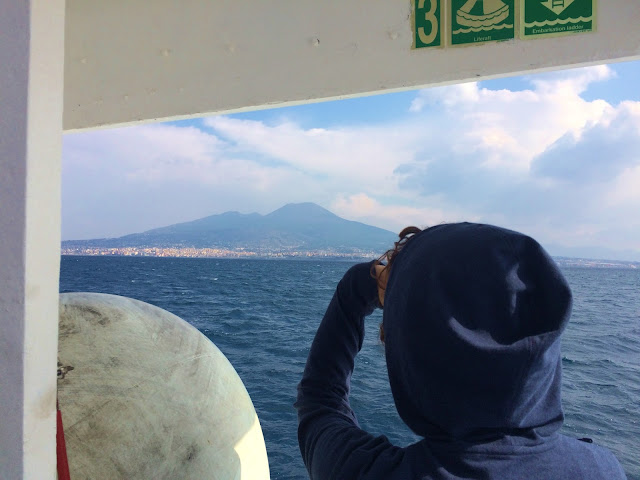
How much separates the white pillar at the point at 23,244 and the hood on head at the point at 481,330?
783mm

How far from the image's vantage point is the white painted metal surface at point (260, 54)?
6.78 ft

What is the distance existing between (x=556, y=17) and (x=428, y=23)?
0.54 m

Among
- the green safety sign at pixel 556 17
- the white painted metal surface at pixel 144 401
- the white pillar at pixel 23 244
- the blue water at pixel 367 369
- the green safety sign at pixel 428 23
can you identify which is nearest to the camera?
the white pillar at pixel 23 244

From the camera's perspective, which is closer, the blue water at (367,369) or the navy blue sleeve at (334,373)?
the navy blue sleeve at (334,373)

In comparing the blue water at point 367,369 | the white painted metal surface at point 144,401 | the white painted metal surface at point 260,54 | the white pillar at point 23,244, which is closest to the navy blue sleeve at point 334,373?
the blue water at point 367,369

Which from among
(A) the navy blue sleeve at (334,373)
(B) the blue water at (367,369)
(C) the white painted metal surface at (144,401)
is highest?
(A) the navy blue sleeve at (334,373)

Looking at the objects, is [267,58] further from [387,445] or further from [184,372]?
[387,445]

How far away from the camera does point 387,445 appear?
2.44 feet

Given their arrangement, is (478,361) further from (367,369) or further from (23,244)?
(367,369)

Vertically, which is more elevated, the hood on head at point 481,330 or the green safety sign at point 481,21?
the green safety sign at point 481,21

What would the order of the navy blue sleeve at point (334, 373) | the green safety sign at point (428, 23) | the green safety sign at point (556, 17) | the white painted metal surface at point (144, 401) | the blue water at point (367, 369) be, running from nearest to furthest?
the navy blue sleeve at point (334, 373)
the white painted metal surface at point (144, 401)
the green safety sign at point (556, 17)
the green safety sign at point (428, 23)
the blue water at point (367, 369)

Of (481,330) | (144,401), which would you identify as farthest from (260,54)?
(481,330)

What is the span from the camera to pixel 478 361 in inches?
24.0

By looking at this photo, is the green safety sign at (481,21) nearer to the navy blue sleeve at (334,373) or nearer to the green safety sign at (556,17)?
the green safety sign at (556,17)
